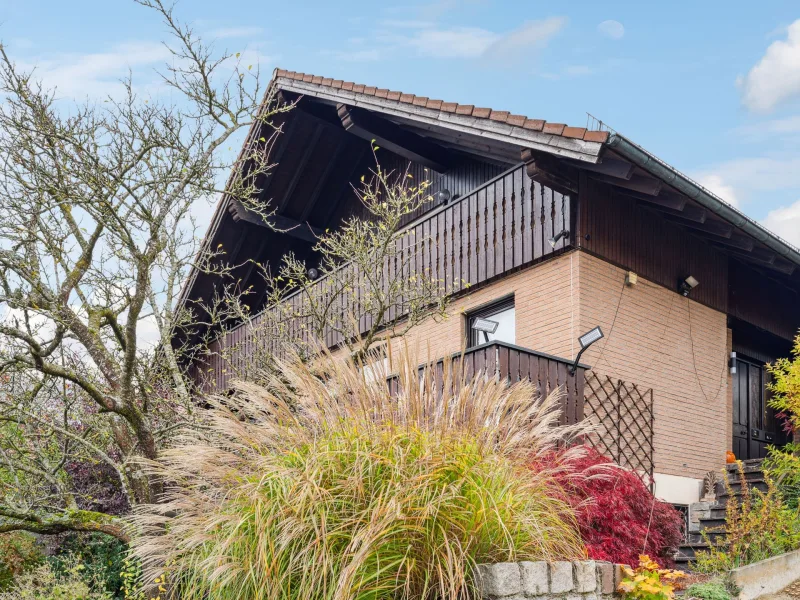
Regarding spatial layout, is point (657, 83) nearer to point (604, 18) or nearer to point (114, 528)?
point (604, 18)

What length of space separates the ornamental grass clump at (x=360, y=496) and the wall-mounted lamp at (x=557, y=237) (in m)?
4.04

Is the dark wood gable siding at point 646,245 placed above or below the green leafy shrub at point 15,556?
above

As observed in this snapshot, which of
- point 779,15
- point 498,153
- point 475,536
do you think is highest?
point 779,15

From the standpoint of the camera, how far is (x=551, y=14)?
8.54 m

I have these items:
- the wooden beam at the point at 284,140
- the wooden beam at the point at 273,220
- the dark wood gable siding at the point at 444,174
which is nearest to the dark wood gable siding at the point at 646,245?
the dark wood gable siding at the point at 444,174

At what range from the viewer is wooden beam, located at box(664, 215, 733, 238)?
9.79 m

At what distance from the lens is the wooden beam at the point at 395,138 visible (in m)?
11.4

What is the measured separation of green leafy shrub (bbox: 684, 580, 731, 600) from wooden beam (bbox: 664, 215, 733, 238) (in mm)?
4759

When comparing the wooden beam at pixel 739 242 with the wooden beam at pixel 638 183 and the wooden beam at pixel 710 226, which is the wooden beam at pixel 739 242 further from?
the wooden beam at pixel 638 183

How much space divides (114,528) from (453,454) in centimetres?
390

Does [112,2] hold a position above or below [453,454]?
above

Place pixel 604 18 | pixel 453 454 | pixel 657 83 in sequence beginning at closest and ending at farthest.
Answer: pixel 453 454, pixel 604 18, pixel 657 83

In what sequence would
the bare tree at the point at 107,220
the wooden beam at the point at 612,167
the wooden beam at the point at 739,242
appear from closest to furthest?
1. the bare tree at the point at 107,220
2. the wooden beam at the point at 612,167
3. the wooden beam at the point at 739,242

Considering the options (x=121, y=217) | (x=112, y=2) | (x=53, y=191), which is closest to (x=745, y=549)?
(x=121, y=217)
